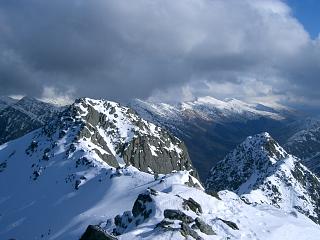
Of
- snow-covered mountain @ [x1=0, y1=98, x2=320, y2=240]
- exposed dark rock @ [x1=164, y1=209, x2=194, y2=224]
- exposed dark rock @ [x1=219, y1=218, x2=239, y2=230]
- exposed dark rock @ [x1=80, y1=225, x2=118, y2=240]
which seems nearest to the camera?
exposed dark rock @ [x1=80, y1=225, x2=118, y2=240]

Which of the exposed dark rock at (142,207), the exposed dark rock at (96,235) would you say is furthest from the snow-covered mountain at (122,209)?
the exposed dark rock at (142,207)

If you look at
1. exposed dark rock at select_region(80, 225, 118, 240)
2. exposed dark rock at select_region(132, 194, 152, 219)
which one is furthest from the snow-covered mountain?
exposed dark rock at select_region(132, 194, 152, 219)

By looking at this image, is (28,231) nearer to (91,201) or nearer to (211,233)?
(91,201)

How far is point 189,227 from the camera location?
252 feet

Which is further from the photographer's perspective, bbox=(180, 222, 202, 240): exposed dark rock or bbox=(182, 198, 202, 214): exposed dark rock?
bbox=(182, 198, 202, 214): exposed dark rock

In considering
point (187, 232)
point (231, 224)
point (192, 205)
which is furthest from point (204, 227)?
point (192, 205)

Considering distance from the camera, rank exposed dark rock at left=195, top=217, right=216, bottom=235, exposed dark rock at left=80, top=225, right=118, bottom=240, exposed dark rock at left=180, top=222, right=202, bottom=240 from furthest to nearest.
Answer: exposed dark rock at left=195, top=217, right=216, bottom=235, exposed dark rock at left=180, top=222, right=202, bottom=240, exposed dark rock at left=80, top=225, right=118, bottom=240

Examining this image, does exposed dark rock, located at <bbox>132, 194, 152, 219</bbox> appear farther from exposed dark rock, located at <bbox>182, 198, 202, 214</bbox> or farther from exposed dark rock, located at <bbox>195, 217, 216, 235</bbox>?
exposed dark rock, located at <bbox>195, 217, 216, 235</bbox>

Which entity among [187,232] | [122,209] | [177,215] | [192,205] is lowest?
[187,232]

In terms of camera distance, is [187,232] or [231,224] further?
[231,224]

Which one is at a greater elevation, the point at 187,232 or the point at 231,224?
the point at 231,224

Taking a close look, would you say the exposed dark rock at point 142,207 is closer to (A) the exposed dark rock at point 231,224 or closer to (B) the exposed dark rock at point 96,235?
(A) the exposed dark rock at point 231,224

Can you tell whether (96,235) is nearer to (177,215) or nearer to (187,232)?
(187,232)

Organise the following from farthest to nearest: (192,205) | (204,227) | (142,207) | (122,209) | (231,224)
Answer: (122,209) → (192,205) → (142,207) → (231,224) → (204,227)
